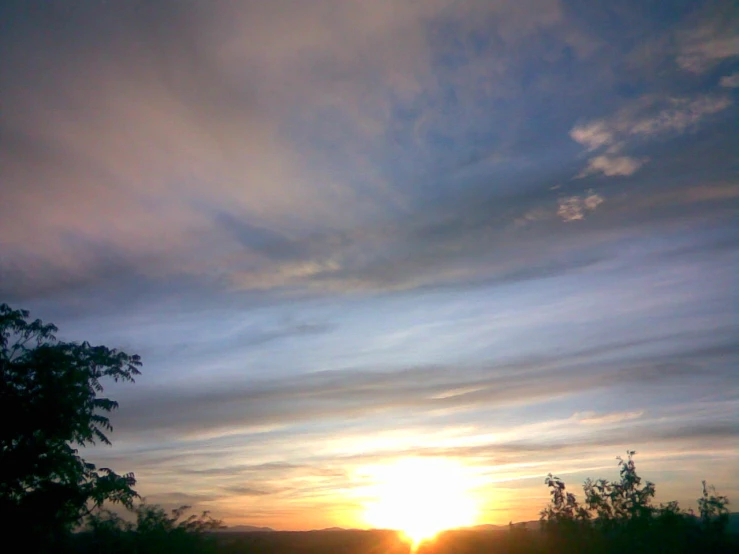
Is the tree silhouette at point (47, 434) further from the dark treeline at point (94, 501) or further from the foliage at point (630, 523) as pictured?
the foliage at point (630, 523)

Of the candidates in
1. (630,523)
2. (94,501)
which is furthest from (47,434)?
(630,523)

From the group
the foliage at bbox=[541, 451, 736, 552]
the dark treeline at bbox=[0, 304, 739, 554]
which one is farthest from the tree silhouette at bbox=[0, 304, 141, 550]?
the foliage at bbox=[541, 451, 736, 552]

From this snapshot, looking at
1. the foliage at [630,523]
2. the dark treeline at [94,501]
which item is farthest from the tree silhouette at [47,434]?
the foliage at [630,523]

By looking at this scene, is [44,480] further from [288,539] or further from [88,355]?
[288,539]

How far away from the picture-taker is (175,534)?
35.2 meters

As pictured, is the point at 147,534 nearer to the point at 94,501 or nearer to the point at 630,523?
the point at 94,501

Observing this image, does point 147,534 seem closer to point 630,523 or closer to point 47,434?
point 47,434

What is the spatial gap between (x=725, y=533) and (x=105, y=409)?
104 ft

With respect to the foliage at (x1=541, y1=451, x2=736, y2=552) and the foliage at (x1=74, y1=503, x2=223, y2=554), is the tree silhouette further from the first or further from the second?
the foliage at (x1=541, y1=451, x2=736, y2=552)

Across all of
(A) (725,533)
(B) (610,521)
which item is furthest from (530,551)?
(A) (725,533)

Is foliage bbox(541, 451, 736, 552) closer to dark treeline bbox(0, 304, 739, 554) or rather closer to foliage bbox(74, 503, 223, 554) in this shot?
dark treeline bbox(0, 304, 739, 554)

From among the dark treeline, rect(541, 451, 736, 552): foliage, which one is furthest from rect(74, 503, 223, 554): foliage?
rect(541, 451, 736, 552): foliage

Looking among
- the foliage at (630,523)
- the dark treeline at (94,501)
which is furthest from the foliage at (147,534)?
the foliage at (630,523)

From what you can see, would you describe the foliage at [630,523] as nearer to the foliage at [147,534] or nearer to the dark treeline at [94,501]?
the dark treeline at [94,501]
